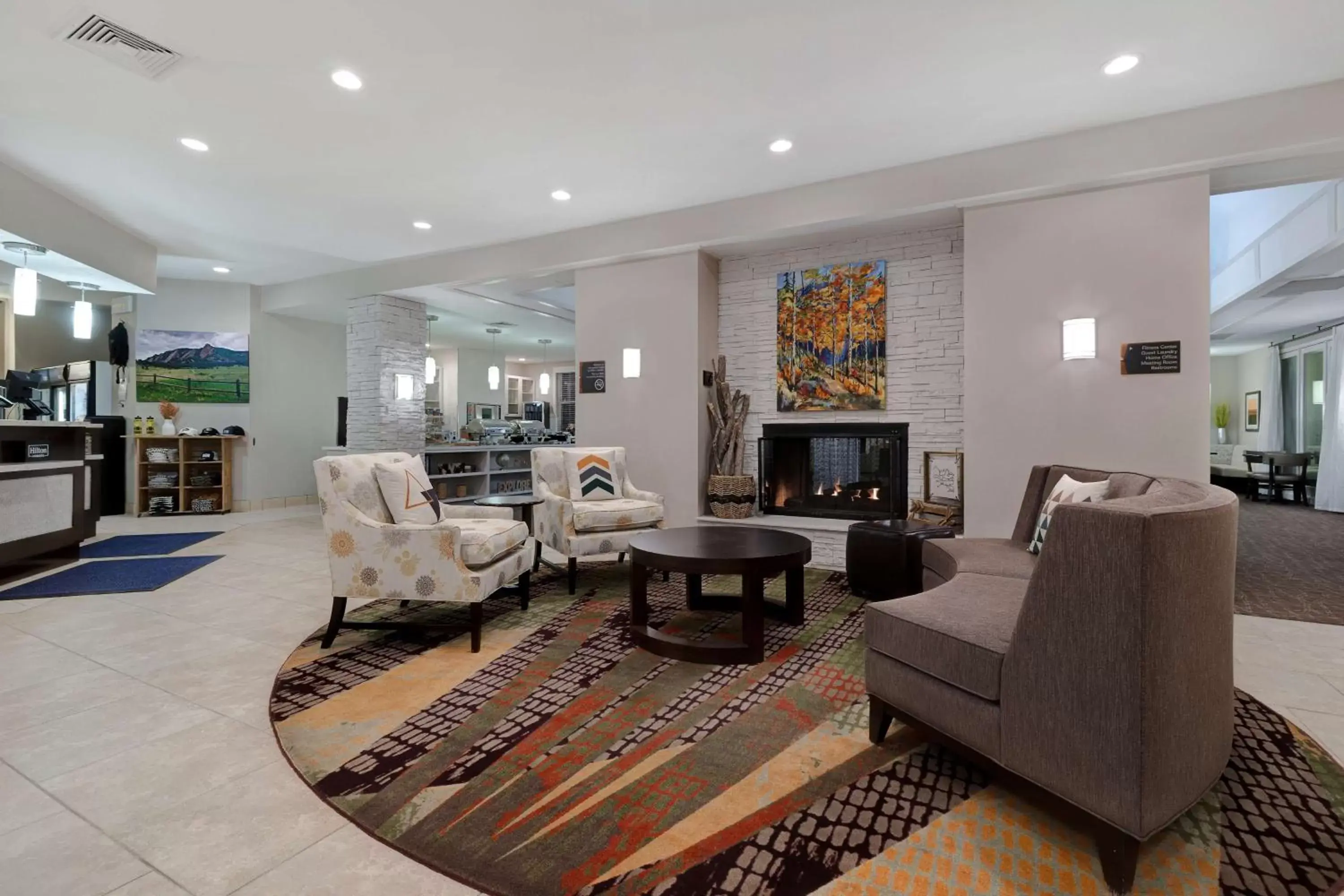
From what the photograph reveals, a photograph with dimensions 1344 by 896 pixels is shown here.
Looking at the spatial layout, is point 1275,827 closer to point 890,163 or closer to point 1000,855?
point 1000,855

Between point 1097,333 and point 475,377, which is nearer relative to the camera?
point 1097,333

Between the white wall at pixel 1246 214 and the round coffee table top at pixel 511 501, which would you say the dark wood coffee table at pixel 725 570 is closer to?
the round coffee table top at pixel 511 501

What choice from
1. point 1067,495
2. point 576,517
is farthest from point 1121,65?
point 576,517

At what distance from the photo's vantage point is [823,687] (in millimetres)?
2363

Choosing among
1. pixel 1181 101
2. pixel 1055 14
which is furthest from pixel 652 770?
pixel 1181 101

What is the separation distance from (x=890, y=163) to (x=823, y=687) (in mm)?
3498

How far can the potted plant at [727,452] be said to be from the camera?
16.2ft

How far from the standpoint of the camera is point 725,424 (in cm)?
520

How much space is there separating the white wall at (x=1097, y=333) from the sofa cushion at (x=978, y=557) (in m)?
1.00

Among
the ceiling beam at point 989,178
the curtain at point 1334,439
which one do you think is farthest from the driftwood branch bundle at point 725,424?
the curtain at point 1334,439

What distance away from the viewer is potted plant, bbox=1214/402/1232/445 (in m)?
11.4

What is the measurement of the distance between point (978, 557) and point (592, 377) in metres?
3.74

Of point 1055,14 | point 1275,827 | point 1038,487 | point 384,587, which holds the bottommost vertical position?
point 1275,827

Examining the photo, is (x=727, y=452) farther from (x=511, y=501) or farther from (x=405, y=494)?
(x=405, y=494)
